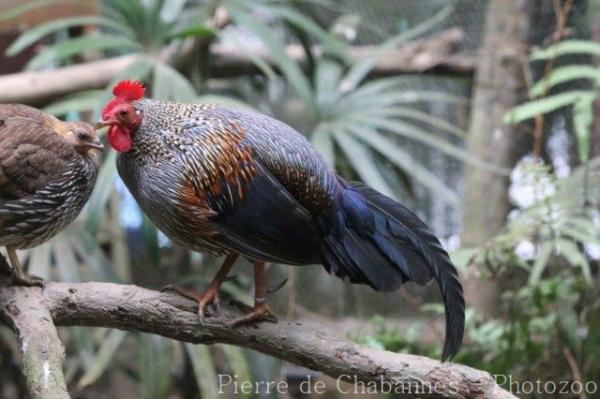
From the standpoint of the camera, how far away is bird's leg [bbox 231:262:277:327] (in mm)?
1817

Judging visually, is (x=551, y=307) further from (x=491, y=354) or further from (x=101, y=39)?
(x=101, y=39)

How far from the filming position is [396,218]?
1873 millimetres

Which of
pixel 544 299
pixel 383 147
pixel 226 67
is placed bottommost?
pixel 544 299

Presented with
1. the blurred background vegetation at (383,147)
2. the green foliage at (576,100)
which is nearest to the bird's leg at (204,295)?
the blurred background vegetation at (383,147)

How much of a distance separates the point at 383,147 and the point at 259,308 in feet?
4.44

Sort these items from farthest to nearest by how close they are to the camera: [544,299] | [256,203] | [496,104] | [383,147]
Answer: [496,104] → [383,147] → [544,299] → [256,203]

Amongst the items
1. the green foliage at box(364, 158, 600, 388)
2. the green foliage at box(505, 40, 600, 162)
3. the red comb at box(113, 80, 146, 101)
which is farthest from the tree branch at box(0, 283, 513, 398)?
the green foliage at box(505, 40, 600, 162)

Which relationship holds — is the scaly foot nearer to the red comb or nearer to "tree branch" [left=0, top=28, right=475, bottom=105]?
the red comb

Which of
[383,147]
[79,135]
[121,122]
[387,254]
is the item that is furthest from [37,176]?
[383,147]

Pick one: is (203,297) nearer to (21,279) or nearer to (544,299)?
(21,279)

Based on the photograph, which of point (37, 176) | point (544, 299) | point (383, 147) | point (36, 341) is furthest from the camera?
point (383, 147)

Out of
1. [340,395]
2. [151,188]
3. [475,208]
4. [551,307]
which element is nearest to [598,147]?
[475,208]

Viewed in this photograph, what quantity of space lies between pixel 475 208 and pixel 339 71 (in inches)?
31.4

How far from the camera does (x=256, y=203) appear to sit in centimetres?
174
